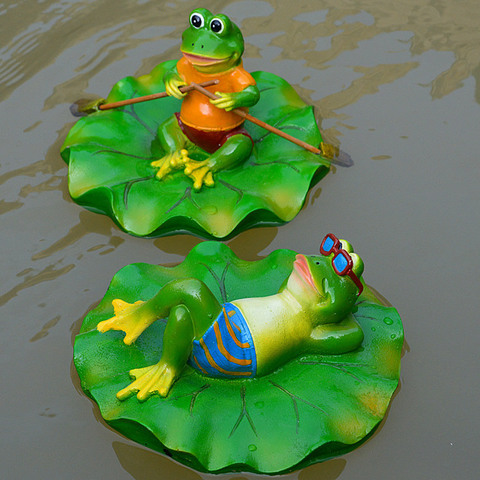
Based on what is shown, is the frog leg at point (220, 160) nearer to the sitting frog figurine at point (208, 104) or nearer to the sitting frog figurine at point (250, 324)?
the sitting frog figurine at point (208, 104)

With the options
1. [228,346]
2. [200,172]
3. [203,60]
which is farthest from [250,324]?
[203,60]

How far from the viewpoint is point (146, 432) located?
2441mm

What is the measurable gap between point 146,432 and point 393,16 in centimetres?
319

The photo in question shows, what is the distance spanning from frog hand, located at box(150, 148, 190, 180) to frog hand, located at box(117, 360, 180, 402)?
1126mm

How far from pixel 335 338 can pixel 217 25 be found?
4.89ft

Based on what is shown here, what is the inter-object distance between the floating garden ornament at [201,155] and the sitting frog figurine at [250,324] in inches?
27.3

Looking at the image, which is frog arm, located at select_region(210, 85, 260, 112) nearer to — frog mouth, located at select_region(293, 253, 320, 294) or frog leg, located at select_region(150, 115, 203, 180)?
frog leg, located at select_region(150, 115, 203, 180)

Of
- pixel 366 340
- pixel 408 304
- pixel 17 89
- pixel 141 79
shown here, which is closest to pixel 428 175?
pixel 408 304

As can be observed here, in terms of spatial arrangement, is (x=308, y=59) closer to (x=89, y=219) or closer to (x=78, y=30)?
(x=78, y=30)

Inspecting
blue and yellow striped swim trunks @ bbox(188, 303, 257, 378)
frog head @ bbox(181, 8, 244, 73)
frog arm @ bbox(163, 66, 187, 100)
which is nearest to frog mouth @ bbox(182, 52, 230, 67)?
frog head @ bbox(181, 8, 244, 73)

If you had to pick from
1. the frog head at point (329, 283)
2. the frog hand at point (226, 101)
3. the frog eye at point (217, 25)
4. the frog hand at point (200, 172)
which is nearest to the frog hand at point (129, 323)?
the frog head at point (329, 283)

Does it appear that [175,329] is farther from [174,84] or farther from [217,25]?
[217,25]

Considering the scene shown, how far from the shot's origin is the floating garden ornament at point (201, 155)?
3.25 meters

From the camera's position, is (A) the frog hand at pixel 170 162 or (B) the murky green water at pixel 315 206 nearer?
(B) the murky green water at pixel 315 206
